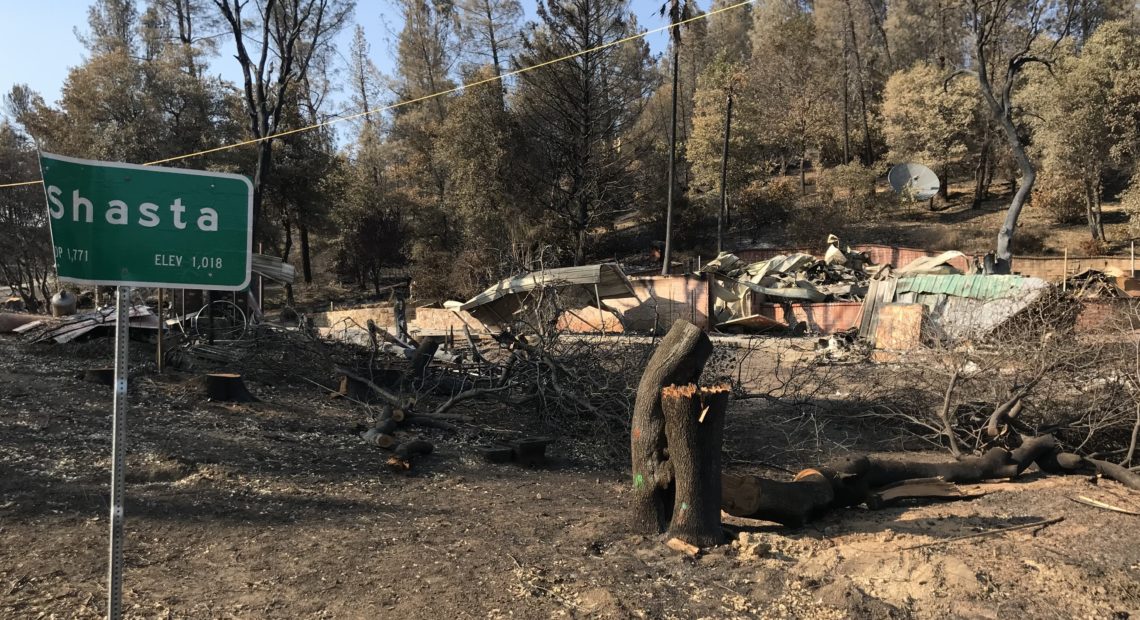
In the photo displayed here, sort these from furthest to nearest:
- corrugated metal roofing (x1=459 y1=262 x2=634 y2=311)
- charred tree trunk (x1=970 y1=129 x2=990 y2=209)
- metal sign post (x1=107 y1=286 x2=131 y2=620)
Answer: charred tree trunk (x1=970 y1=129 x2=990 y2=209), corrugated metal roofing (x1=459 y1=262 x2=634 y2=311), metal sign post (x1=107 y1=286 x2=131 y2=620)

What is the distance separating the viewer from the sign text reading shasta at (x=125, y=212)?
2135 mm

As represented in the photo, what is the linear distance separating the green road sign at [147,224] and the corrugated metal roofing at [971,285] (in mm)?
14519

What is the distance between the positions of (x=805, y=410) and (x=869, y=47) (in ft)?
153

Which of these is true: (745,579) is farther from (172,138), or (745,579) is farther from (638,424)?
(172,138)

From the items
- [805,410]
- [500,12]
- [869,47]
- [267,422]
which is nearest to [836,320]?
[805,410]

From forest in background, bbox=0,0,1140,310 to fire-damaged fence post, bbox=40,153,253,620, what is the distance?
16.4 metres

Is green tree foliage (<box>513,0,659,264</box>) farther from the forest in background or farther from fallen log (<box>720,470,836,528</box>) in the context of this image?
fallen log (<box>720,470,836,528</box>)

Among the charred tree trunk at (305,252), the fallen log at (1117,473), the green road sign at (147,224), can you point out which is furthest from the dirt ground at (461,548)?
the charred tree trunk at (305,252)

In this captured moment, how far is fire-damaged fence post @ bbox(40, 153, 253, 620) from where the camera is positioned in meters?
2.14

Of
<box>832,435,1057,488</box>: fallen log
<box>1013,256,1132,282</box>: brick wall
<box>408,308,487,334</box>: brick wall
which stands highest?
<box>1013,256,1132,282</box>: brick wall

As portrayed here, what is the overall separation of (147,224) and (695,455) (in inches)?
Answer: 117

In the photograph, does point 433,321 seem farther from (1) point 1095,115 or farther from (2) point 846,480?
(1) point 1095,115

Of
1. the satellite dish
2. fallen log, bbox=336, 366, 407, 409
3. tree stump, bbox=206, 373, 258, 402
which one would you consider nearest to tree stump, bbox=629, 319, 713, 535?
fallen log, bbox=336, 366, 407, 409

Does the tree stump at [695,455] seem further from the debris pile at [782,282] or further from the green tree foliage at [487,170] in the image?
the green tree foliage at [487,170]
